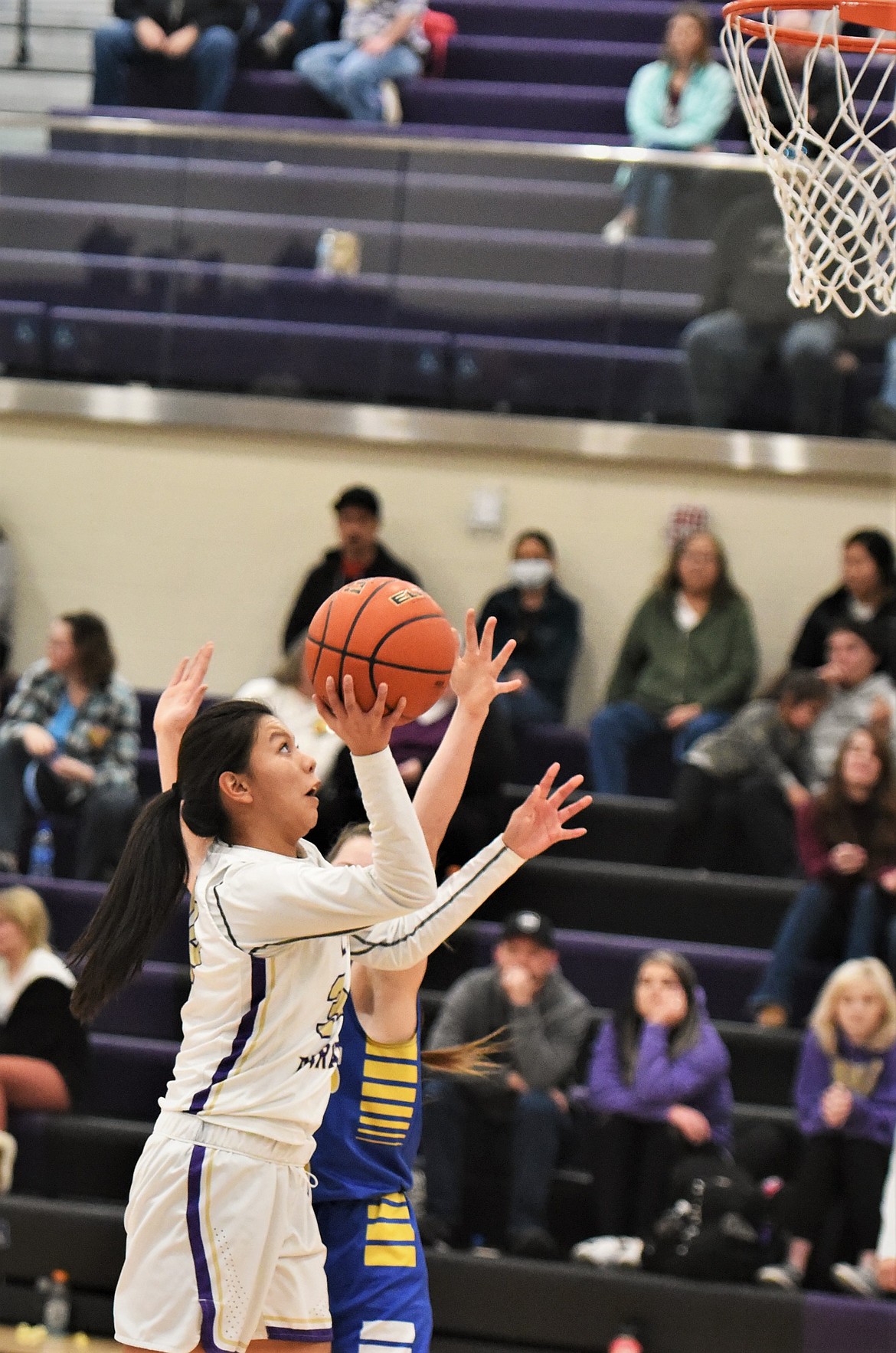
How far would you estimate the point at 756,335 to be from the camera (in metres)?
8.33

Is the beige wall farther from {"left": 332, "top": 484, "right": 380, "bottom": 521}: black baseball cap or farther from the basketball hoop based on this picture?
the basketball hoop

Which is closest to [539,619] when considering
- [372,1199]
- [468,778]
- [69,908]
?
[468,778]

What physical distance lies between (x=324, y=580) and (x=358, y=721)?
19.0ft

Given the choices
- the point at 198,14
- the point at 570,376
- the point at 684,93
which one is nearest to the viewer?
the point at 570,376

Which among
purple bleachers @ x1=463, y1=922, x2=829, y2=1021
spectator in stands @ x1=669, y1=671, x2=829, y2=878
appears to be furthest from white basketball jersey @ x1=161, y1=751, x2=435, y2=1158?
spectator in stands @ x1=669, y1=671, x2=829, y2=878

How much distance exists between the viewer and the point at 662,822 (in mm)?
7945

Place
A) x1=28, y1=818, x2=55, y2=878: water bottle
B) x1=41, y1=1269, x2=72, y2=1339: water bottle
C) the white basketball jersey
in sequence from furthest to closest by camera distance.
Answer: x1=28, y1=818, x2=55, y2=878: water bottle
x1=41, y1=1269, x2=72, y2=1339: water bottle
the white basketball jersey

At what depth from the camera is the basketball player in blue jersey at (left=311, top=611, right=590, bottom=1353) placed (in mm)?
3273

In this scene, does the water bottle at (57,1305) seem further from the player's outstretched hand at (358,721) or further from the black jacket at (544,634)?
the player's outstretched hand at (358,721)

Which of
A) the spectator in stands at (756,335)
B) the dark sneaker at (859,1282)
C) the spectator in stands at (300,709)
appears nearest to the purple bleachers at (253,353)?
the spectator in stands at (756,335)

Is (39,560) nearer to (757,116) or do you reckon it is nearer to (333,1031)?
(757,116)

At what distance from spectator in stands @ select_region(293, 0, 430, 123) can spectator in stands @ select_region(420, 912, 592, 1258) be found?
210 inches

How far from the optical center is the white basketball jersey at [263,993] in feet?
9.76

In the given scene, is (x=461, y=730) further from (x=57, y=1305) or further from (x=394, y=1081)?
(x=57, y=1305)
